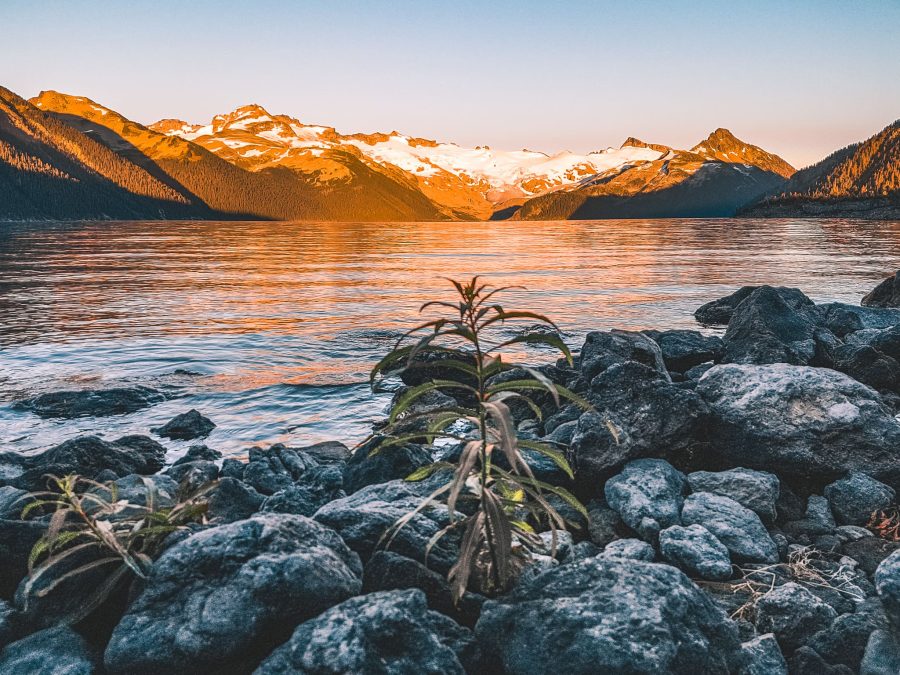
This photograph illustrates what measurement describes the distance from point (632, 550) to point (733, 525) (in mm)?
1060

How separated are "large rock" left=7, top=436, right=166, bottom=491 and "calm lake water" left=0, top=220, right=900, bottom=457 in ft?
3.05

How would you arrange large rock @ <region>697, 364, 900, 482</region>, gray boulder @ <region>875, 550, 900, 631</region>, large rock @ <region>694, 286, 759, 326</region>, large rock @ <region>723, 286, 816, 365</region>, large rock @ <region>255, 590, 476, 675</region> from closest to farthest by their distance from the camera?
large rock @ <region>255, 590, 476, 675</region> < gray boulder @ <region>875, 550, 900, 631</region> < large rock @ <region>697, 364, 900, 482</region> < large rock @ <region>723, 286, 816, 365</region> < large rock @ <region>694, 286, 759, 326</region>

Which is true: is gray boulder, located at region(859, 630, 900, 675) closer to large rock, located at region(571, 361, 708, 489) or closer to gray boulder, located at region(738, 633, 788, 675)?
gray boulder, located at region(738, 633, 788, 675)

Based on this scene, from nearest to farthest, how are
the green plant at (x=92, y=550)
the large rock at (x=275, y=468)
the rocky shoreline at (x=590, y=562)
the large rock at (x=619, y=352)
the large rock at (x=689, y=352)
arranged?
the rocky shoreline at (x=590, y=562), the green plant at (x=92, y=550), the large rock at (x=275, y=468), the large rock at (x=619, y=352), the large rock at (x=689, y=352)

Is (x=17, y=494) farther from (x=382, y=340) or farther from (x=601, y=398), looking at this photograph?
(x=382, y=340)

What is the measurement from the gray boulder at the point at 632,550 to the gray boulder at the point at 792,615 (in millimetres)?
1026

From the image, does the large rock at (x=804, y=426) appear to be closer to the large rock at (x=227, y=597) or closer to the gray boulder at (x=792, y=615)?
the gray boulder at (x=792, y=615)

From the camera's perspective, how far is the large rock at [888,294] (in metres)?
25.8

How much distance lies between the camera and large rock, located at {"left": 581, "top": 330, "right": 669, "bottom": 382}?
480 inches

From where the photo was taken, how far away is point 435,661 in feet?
11.6

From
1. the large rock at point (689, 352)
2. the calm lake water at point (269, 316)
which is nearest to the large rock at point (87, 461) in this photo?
the calm lake water at point (269, 316)

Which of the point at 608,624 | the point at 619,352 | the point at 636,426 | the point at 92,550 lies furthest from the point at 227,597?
the point at 619,352

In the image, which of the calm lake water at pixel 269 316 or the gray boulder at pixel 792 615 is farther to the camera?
the calm lake water at pixel 269 316

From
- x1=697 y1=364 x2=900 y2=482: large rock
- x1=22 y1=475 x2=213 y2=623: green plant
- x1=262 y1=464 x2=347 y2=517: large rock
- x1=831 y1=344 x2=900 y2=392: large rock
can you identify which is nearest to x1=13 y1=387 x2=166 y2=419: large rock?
x1=262 y1=464 x2=347 y2=517: large rock
